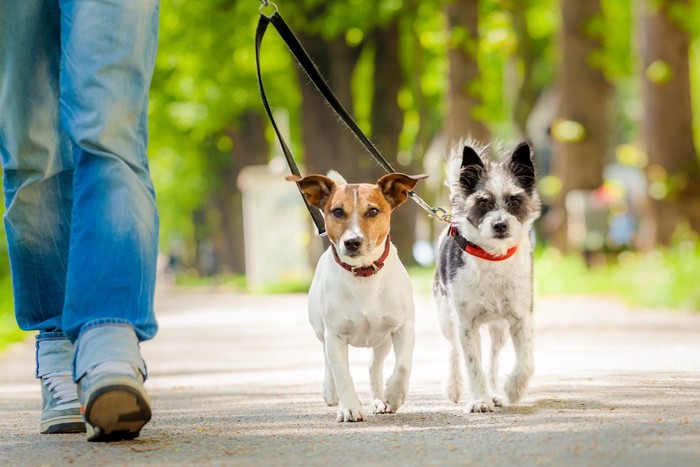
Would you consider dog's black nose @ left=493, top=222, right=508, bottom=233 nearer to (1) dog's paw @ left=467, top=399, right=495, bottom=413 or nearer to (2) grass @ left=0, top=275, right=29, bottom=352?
(1) dog's paw @ left=467, top=399, right=495, bottom=413

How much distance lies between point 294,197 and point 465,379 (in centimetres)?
2602

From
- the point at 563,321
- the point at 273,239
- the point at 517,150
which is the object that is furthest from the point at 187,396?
the point at 273,239

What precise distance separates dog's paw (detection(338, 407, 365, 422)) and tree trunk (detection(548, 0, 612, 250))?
16.9 meters

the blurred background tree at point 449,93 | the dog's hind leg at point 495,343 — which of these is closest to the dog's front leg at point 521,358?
the dog's hind leg at point 495,343

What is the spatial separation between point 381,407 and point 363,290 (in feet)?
1.78

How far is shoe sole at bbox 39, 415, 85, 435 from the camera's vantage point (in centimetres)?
548

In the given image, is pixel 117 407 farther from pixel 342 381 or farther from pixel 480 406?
pixel 480 406

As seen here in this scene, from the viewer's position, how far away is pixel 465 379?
6.65 meters

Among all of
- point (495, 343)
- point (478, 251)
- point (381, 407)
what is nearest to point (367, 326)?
point (381, 407)

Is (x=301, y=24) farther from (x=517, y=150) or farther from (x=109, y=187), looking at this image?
(x=109, y=187)

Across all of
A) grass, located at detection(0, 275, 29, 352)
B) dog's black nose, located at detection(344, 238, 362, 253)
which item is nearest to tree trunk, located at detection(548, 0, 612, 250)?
grass, located at detection(0, 275, 29, 352)

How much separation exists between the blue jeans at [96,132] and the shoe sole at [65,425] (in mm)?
500

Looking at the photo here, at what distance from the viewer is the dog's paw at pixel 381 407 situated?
619 centimetres

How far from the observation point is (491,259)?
666cm
